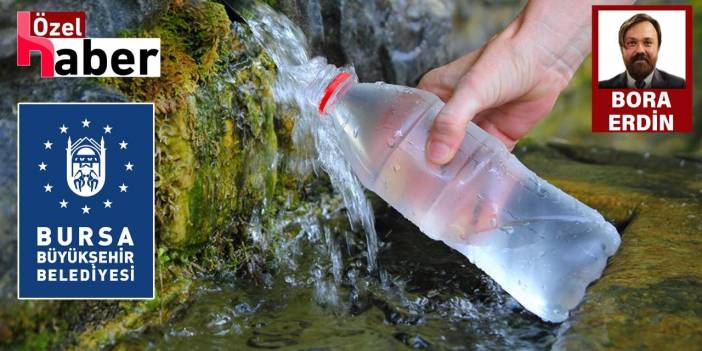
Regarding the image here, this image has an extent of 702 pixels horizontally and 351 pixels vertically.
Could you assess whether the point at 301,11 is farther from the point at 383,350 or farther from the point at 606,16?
the point at 383,350

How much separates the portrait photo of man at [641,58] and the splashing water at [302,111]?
182 centimetres

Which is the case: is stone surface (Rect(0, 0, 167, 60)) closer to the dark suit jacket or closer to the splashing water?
the splashing water

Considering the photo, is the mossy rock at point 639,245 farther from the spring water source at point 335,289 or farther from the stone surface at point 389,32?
the stone surface at point 389,32

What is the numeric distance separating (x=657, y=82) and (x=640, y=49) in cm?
36

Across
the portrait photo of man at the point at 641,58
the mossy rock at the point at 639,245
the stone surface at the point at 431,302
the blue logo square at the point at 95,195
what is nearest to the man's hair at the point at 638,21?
the portrait photo of man at the point at 641,58

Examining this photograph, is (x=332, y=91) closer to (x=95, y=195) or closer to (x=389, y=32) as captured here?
(x=95, y=195)

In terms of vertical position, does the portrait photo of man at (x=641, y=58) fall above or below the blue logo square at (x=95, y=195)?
above

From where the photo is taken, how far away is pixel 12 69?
2.36 metres

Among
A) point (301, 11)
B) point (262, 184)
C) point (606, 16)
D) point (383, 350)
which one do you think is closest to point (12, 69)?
point (262, 184)

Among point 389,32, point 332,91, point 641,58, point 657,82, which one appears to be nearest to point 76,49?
point 332,91

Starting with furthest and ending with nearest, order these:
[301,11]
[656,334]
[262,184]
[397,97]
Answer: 1. [301,11]
2. [262,184]
3. [397,97]
4. [656,334]

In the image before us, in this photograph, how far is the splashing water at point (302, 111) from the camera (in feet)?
9.46

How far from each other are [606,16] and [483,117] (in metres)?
1.07

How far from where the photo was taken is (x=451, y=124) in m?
2.29
